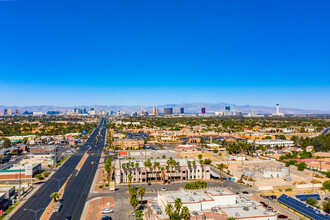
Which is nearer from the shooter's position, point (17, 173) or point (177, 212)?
point (177, 212)

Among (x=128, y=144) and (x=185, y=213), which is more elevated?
(x=185, y=213)

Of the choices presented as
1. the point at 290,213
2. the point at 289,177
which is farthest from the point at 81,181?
the point at 289,177

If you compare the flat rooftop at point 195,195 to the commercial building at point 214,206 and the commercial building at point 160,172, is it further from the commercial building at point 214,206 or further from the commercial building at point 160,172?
the commercial building at point 160,172

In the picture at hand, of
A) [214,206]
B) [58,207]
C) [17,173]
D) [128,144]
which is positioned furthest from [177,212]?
[128,144]

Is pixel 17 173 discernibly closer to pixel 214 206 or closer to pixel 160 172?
pixel 160 172

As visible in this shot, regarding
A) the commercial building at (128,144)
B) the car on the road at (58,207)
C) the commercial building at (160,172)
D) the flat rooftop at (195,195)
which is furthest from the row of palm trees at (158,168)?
the commercial building at (128,144)

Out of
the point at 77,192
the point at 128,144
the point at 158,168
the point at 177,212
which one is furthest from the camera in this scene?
the point at 128,144

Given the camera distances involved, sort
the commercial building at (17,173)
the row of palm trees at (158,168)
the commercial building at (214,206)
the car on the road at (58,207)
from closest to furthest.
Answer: the commercial building at (214,206)
the car on the road at (58,207)
the row of palm trees at (158,168)
the commercial building at (17,173)

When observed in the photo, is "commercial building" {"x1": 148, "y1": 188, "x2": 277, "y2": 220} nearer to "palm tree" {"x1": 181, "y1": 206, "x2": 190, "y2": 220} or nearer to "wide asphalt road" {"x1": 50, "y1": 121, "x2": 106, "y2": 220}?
"palm tree" {"x1": 181, "y1": 206, "x2": 190, "y2": 220}
